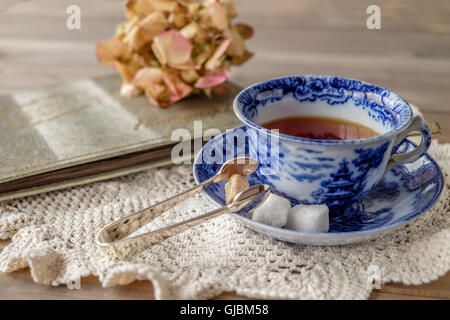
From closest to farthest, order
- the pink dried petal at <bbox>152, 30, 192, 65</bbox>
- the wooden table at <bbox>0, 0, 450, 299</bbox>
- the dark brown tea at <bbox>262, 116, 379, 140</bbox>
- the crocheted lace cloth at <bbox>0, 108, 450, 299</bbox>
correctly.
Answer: the crocheted lace cloth at <bbox>0, 108, 450, 299</bbox>, the dark brown tea at <bbox>262, 116, 379, 140</bbox>, the pink dried petal at <bbox>152, 30, 192, 65</bbox>, the wooden table at <bbox>0, 0, 450, 299</bbox>

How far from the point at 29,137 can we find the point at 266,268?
48cm

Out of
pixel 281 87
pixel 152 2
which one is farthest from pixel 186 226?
pixel 152 2

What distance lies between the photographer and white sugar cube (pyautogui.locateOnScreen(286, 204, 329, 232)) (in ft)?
1.91

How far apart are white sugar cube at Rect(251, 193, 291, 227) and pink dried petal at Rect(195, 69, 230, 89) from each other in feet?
1.29

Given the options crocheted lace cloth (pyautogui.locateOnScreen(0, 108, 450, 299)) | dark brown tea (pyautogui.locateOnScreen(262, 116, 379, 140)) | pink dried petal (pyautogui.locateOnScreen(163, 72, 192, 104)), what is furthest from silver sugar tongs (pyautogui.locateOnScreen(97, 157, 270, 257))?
pink dried petal (pyautogui.locateOnScreen(163, 72, 192, 104))

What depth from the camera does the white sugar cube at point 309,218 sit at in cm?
58

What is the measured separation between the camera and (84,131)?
0.83 m

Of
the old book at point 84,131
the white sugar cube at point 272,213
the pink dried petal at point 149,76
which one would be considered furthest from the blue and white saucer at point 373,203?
the pink dried petal at point 149,76

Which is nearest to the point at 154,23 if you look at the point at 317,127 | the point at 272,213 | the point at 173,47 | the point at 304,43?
the point at 173,47

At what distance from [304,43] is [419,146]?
1105 millimetres

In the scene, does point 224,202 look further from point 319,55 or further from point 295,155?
point 319,55

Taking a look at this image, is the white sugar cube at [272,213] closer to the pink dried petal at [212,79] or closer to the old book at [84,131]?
the old book at [84,131]

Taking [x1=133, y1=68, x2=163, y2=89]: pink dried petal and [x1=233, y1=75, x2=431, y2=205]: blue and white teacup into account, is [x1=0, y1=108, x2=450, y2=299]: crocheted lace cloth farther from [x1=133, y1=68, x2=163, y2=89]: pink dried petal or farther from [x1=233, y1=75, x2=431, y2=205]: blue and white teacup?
[x1=133, y1=68, x2=163, y2=89]: pink dried petal

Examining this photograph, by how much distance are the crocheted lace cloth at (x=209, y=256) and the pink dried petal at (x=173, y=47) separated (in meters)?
0.31
